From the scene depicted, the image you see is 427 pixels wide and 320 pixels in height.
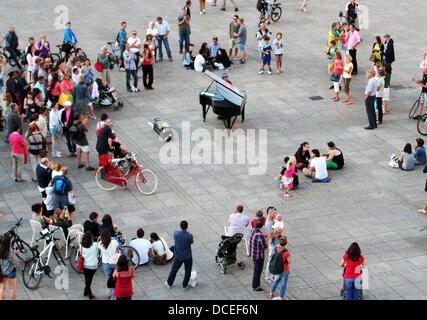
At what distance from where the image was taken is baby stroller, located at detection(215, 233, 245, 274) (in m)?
17.1

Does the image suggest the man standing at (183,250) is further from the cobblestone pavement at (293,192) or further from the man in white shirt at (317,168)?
the man in white shirt at (317,168)

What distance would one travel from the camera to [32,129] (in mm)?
20703

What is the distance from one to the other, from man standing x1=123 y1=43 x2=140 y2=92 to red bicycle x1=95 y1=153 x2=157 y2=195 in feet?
21.1

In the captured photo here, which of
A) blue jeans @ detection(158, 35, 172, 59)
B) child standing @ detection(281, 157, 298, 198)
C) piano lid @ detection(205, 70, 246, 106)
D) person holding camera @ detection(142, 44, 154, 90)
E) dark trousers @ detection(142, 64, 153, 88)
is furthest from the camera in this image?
blue jeans @ detection(158, 35, 172, 59)

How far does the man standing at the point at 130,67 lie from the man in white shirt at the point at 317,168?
809 cm

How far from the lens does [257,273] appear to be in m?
16.2

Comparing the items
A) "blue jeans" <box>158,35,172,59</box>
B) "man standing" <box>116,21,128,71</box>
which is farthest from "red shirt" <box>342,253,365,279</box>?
"blue jeans" <box>158,35,172,59</box>

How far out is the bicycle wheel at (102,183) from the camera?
20781mm

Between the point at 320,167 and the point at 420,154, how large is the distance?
2.95 m

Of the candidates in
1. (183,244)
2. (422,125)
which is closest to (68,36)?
(422,125)

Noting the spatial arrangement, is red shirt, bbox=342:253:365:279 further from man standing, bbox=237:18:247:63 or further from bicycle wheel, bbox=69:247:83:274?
man standing, bbox=237:18:247:63

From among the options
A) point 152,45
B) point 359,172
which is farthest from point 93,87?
point 359,172

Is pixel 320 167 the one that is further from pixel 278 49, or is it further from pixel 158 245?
pixel 278 49
